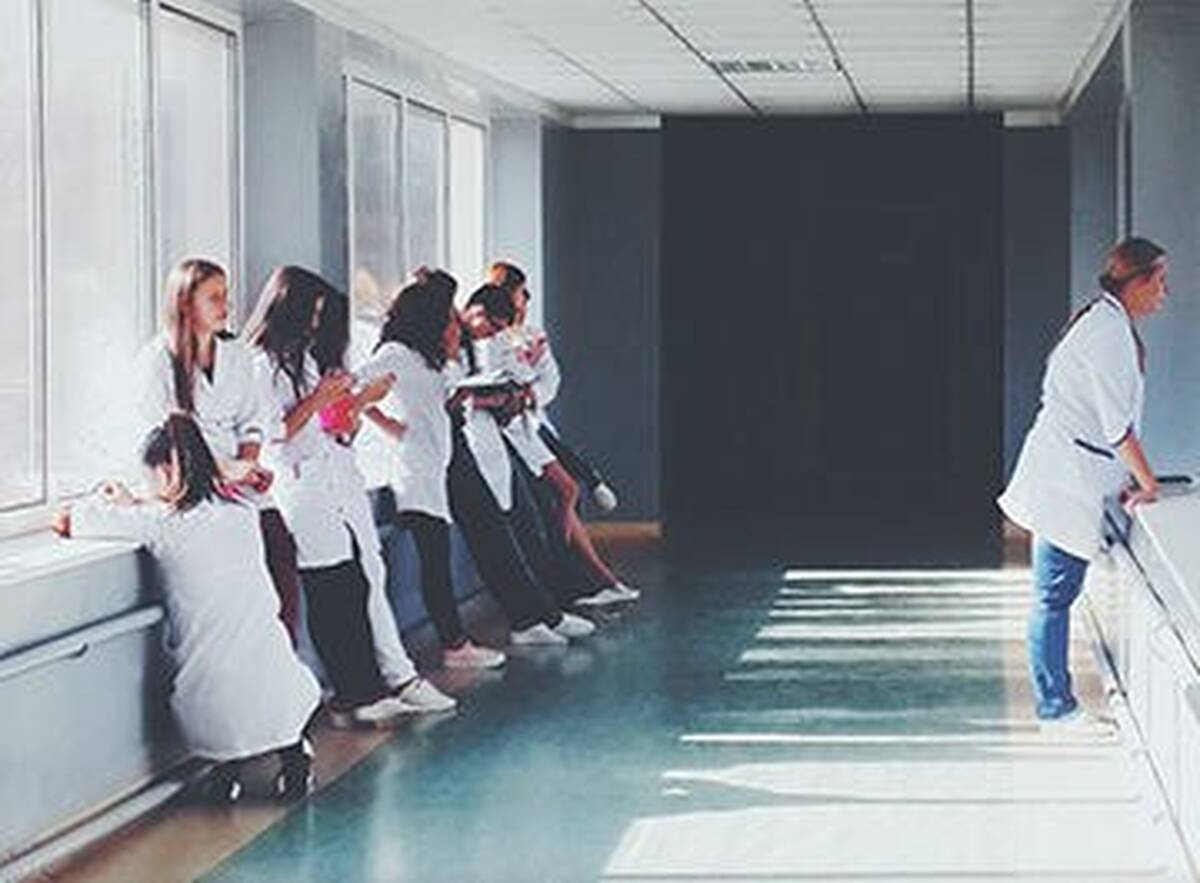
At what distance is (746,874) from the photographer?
19.5 feet

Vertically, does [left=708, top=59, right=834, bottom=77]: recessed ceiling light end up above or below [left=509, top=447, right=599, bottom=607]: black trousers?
above

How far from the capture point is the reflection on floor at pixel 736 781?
19.9 feet

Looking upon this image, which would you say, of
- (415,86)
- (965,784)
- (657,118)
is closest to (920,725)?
(965,784)

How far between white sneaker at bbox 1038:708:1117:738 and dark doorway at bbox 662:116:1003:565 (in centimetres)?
737

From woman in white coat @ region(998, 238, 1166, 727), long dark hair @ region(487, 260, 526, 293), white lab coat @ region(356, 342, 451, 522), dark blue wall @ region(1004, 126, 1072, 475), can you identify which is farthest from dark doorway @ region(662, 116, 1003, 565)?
woman in white coat @ region(998, 238, 1166, 727)

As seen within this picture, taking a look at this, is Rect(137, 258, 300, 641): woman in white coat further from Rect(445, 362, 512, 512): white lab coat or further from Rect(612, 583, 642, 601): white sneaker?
Rect(612, 583, 642, 601): white sneaker

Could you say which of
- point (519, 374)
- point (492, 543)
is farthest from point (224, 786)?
point (519, 374)

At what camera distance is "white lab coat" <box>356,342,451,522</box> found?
9.19 metres

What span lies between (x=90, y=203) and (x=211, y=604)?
1538 millimetres

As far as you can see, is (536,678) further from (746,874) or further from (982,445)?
(982,445)

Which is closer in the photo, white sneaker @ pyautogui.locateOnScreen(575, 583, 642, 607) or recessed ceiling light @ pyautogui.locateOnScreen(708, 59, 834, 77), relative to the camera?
white sneaker @ pyautogui.locateOnScreen(575, 583, 642, 607)

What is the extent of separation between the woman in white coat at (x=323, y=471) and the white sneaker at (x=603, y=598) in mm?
2981

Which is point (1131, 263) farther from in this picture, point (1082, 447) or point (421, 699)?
point (421, 699)

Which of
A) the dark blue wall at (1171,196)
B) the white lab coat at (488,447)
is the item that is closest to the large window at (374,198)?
the white lab coat at (488,447)
